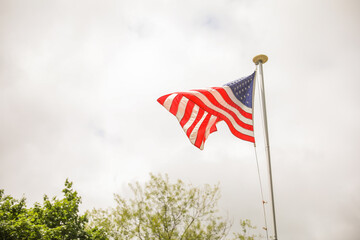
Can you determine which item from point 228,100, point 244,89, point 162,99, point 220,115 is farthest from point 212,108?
point 162,99

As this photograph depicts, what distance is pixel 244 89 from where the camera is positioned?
28.8 ft

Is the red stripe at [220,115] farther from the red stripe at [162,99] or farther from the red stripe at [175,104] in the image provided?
the red stripe at [162,99]

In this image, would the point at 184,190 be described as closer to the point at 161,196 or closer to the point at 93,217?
the point at 161,196

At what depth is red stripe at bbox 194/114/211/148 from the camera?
28.1ft

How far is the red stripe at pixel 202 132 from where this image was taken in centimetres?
857

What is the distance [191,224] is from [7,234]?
12.7 metres

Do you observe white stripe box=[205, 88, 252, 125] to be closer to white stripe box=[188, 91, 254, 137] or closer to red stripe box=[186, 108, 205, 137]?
white stripe box=[188, 91, 254, 137]

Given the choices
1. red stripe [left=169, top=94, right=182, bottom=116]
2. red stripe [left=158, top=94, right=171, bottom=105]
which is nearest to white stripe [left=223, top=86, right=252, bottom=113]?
red stripe [left=169, top=94, right=182, bottom=116]

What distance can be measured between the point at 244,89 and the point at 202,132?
7.24 ft

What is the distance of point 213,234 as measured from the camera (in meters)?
19.8

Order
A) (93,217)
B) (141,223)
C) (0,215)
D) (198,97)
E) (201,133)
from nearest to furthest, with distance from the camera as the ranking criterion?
1. (198,97)
2. (201,133)
3. (0,215)
4. (141,223)
5. (93,217)

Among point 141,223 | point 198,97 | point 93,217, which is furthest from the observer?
point 93,217

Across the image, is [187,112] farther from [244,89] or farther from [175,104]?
[244,89]

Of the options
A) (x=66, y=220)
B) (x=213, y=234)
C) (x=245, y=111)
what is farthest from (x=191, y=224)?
(x=245, y=111)
